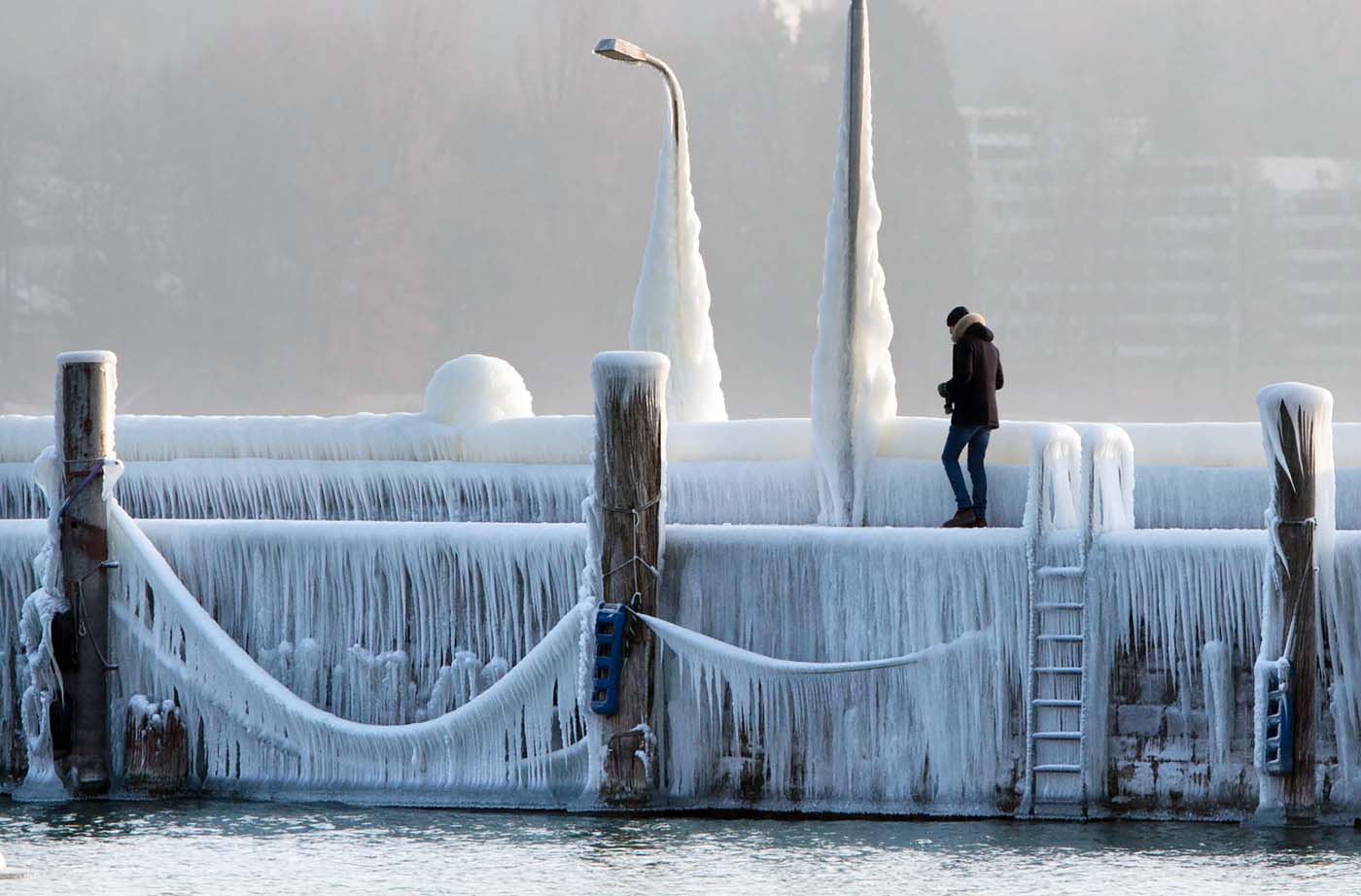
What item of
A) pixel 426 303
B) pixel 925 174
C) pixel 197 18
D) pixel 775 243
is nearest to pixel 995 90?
pixel 925 174

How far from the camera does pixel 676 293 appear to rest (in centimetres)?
1473

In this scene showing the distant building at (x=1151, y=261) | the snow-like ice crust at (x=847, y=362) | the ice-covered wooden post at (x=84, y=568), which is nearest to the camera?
the ice-covered wooden post at (x=84, y=568)

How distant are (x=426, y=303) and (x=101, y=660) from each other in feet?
134

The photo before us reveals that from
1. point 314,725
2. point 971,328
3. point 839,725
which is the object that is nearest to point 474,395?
point 314,725

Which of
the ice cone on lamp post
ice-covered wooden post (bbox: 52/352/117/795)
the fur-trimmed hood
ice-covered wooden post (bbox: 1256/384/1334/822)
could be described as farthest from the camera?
the ice cone on lamp post

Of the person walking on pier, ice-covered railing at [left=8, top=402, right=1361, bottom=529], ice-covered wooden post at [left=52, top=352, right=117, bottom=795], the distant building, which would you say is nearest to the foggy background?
the distant building

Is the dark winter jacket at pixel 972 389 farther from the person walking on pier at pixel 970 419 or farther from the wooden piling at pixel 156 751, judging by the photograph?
the wooden piling at pixel 156 751

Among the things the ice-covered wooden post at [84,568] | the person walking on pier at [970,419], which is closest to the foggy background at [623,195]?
the person walking on pier at [970,419]

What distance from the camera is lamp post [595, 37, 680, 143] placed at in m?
14.1

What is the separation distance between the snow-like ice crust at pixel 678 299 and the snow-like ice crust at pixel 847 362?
1701mm

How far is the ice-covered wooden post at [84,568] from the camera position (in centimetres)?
1126

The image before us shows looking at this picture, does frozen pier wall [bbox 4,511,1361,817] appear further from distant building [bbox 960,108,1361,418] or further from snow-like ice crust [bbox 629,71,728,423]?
distant building [bbox 960,108,1361,418]

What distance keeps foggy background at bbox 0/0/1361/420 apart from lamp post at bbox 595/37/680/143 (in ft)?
119

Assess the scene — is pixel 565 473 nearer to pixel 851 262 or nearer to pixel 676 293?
pixel 676 293
